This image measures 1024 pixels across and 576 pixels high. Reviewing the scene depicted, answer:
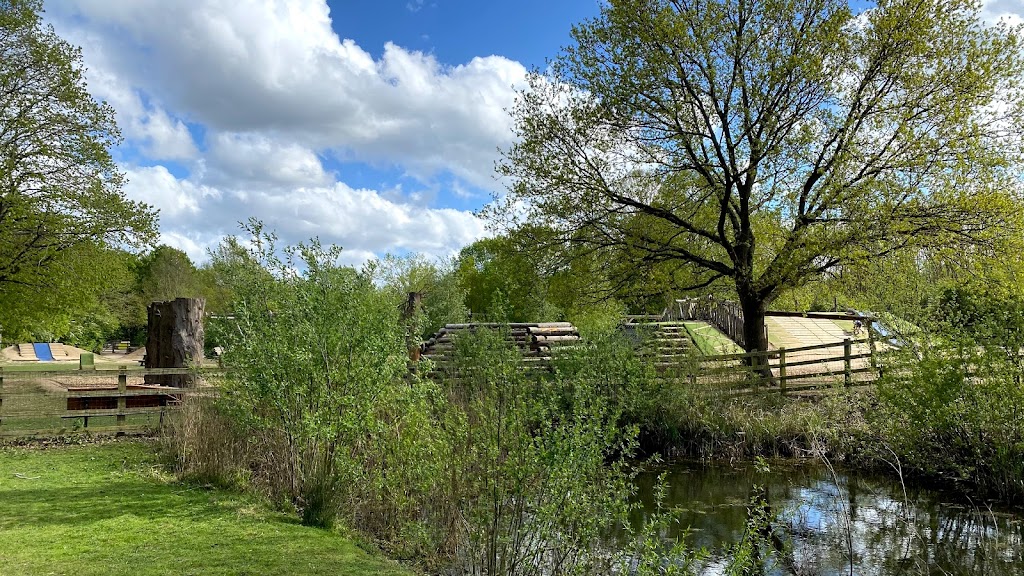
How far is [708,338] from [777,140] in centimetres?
924

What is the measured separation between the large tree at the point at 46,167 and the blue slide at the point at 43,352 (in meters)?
21.5

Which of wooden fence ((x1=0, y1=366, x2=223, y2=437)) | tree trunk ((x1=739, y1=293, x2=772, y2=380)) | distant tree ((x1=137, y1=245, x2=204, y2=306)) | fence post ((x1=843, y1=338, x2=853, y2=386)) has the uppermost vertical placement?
distant tree ((x1=137, y1=245, x2=204, y2=306))

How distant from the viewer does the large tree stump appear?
13656 mm

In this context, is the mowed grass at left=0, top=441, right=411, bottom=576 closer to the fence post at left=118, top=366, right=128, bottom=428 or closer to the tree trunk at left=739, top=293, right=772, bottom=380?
the fence post at left=118, top=366, right=128, bottom=428

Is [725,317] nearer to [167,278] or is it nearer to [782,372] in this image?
[782,372]

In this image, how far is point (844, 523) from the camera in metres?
8.04

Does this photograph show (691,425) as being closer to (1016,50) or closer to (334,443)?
(334,443)

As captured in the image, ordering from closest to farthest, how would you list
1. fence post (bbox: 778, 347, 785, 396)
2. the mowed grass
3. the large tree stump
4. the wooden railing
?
the mowed grass → the large tree stump → fence post (bbox: 778, 347, 785, 396) → the wooden railing

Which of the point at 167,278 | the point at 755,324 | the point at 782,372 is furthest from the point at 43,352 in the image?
the point at 782,372

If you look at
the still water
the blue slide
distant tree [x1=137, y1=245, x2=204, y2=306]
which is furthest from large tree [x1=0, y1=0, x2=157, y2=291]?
distant tree [x1=137, y1=245, x2=204, y2=306]

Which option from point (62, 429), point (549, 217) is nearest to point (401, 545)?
point (62, 429)

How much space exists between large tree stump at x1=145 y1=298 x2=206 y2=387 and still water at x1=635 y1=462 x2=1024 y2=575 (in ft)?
29.5

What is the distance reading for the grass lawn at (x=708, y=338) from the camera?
21.7 metres

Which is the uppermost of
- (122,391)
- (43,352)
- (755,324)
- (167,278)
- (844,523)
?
(167,278)
